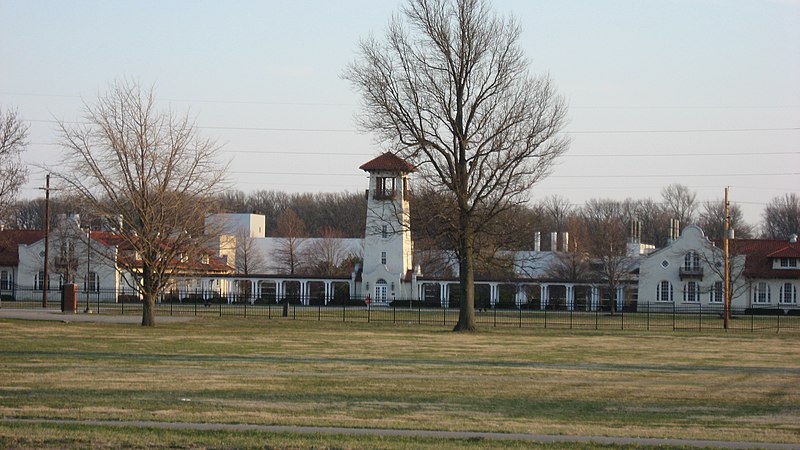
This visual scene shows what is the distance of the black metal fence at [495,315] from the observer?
6234 cm

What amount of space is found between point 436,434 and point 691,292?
7853 centimetres

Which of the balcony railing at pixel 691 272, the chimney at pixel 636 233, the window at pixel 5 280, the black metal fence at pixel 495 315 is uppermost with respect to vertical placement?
the chimney at pixel 636 233

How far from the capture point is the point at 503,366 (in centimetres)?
3088

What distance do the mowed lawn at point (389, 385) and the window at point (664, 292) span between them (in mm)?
45970

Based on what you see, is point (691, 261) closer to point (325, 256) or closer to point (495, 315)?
point (495, 315)

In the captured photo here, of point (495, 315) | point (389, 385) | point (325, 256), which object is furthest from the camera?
point (325, 256)

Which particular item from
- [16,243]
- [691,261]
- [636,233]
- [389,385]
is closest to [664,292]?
[691,261]

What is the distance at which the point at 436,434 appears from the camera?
15539 mm

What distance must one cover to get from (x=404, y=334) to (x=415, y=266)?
2010 inches

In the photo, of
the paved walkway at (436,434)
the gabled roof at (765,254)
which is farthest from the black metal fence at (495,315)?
the paved walkway at (436,434)

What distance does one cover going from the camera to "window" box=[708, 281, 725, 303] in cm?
8869

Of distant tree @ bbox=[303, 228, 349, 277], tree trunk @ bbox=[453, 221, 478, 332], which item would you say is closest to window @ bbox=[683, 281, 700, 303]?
distant tree @ bbox=[303, 228, 349, 277]

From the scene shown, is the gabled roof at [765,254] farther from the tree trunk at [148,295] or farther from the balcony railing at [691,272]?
the tree trunk at [148,295]

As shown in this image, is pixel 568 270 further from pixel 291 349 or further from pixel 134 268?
pixel 291 349
